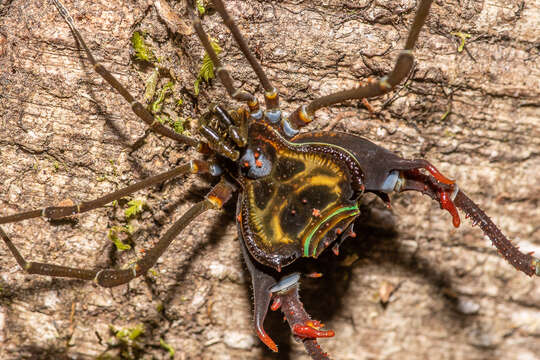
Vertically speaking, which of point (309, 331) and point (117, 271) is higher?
point (117, 271)

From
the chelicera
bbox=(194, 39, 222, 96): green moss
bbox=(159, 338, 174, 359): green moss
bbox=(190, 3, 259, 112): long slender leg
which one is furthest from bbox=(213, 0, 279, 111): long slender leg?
bbox=(159, 338, 174, 359): green moss

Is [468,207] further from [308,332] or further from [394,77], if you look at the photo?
[308,332]

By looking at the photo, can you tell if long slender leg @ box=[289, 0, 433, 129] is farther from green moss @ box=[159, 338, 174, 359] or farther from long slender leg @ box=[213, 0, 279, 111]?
green moss @ box=[159, 338, 174, 359]

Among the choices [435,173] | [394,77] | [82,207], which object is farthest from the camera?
[82,207]

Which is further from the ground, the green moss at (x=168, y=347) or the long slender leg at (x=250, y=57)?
the long slender leg at (x=250, y=57)

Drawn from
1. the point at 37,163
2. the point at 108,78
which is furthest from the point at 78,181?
the point at 108,78

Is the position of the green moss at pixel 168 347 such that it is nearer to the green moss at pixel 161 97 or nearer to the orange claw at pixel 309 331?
the orange claw at pixel 309 331

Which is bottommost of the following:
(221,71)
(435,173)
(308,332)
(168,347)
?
(308,332)

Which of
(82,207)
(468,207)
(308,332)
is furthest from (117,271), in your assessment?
(468,207)

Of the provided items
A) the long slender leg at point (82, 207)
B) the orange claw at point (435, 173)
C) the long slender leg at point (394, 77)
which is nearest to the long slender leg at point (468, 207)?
the orange claw at point (435, 173)
